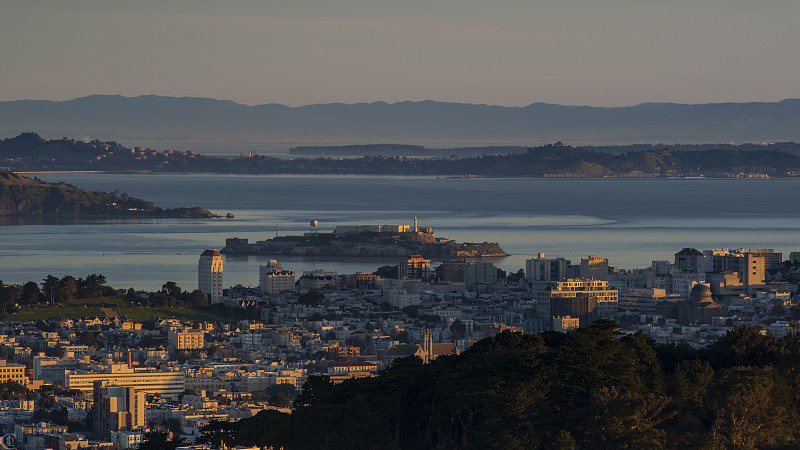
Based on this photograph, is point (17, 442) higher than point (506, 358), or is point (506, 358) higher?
point (506, 358)

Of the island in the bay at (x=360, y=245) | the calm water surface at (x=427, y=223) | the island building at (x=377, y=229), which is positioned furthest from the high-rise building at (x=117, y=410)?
the island building at (x=377, y=229)

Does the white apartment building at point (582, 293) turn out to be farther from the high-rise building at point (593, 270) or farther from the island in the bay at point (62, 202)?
the island in the bay at point (62, 202)

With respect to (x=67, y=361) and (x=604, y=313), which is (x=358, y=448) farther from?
(x=604, y=313)

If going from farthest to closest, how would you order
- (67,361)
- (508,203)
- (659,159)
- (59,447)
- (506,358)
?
(659,159) < (508,203) < (67,361) < (59,447) < (506,358)

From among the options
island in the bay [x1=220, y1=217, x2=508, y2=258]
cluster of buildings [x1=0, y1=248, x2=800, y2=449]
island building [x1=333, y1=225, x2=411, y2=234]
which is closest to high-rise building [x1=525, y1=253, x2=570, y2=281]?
cluster of buildings [x1=0, y1=248, x2=800, y2=449]

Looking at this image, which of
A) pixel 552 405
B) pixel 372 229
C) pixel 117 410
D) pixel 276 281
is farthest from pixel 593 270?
pixel 552 405

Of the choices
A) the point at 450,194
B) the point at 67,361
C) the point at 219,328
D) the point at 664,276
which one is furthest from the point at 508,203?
the point at 67,361
